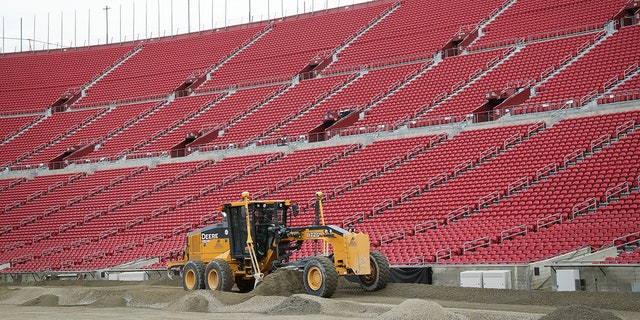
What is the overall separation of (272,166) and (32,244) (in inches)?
463

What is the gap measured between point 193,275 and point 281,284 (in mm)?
2971

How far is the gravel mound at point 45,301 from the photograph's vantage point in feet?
67.4

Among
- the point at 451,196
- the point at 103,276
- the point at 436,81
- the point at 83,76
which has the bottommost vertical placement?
the point at 103,276

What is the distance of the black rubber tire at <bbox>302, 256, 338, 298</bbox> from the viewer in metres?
17.7

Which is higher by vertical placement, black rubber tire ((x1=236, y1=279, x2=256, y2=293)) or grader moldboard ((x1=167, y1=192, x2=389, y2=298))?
grader moldboard ((x1=167, y1=192, x2=389, y2=298))

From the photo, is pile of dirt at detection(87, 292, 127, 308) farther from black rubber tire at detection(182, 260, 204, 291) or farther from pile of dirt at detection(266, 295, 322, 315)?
pile of dirt at detection(266, 295, 322, 315)

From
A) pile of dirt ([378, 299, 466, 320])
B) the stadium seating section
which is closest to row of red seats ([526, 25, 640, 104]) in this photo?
the stadium seating section

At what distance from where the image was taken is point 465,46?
43.3m

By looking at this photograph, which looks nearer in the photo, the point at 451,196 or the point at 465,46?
the point at 451,196

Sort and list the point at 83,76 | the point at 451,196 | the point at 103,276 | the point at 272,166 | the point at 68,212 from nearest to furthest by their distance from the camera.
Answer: the point at 451,196
the point at 103,276
the point at 272,166
the point at 68,212
the point at 83,76

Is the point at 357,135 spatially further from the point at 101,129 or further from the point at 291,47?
the point at 101,129

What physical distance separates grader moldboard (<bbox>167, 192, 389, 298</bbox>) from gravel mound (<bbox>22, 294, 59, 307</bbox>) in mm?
3245

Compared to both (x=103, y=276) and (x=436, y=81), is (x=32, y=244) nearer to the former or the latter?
(x=103, y=276)

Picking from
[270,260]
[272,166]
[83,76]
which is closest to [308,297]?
[270,260]
